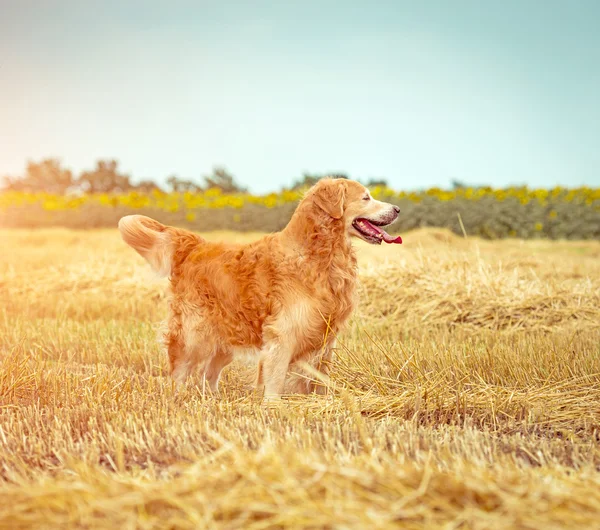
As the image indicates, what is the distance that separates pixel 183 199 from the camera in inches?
928

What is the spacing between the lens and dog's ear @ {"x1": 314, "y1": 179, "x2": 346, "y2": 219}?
4332 millimetres

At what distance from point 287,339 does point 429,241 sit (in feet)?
29.9

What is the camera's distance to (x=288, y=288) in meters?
4.37

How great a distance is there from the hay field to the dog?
0.30m

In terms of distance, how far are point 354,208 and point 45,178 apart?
39.1 meters

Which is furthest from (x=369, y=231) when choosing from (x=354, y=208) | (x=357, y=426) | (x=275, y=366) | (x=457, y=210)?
(x=457, y=210)

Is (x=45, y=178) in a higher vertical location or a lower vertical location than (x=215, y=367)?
higher

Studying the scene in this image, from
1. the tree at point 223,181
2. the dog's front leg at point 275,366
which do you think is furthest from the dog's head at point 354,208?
the tree at point 223,181

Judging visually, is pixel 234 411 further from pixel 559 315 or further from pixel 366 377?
pixel 559 315

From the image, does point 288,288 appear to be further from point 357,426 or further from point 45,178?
point 45,178

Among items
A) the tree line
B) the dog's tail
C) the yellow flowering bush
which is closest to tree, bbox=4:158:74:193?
the tree line

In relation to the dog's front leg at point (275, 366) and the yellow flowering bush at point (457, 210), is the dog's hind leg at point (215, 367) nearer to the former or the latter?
the dog's front leg at point (275, 366)

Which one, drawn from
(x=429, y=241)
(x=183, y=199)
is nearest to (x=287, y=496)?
(x=429, y=241)

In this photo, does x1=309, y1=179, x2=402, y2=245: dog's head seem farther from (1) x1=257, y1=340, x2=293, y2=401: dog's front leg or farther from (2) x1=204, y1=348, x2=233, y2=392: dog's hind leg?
(2) x1=204, y1=348, x2=233, y2=392: dog's hind leg
